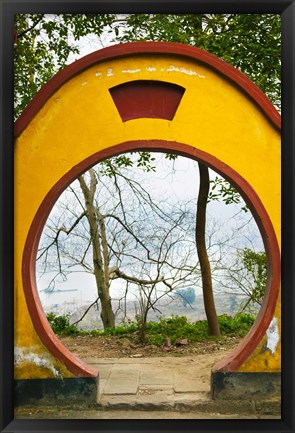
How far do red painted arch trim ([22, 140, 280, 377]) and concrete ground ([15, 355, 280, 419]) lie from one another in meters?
0.30

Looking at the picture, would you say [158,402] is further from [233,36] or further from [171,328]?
[233,36]

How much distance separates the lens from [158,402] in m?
4.93

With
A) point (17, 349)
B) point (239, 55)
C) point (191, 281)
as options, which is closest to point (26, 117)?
point (17, 349)

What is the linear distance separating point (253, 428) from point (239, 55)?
4396mm

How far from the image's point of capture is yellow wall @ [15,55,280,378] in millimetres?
4754

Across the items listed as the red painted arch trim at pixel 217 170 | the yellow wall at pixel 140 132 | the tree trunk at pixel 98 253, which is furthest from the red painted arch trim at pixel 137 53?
the tree trunk at pixel 98 253

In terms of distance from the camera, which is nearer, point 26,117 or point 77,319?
point 26,117

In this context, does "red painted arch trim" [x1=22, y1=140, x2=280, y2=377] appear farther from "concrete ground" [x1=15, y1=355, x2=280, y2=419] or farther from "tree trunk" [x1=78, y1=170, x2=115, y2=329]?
"tree trunk" [x1=78, y1=170, x2=115, y2=329]

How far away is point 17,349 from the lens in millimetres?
4719

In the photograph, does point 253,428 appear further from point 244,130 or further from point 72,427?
point 244,130
